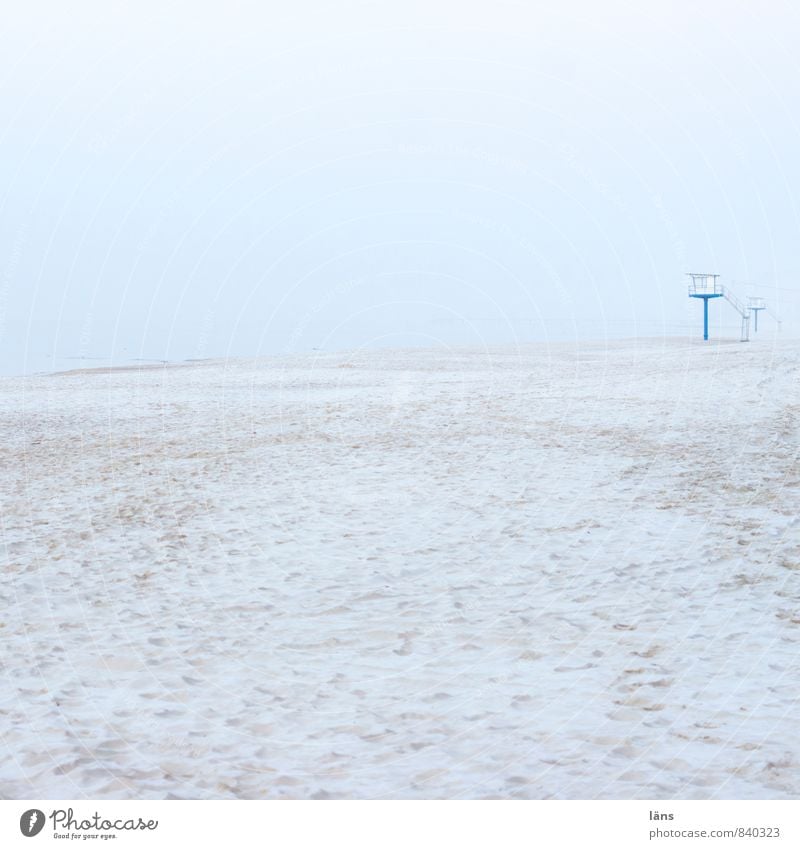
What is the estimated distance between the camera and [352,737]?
6.53 metres

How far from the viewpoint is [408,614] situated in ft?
30.3

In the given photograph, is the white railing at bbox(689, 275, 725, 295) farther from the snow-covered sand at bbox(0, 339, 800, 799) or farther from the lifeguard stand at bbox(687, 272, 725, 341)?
the snow-covered sand at bbox(0, 339, 800, 799)

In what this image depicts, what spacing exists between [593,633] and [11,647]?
17.5 feet

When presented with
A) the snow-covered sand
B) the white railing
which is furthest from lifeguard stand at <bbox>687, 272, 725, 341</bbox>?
the snow-covered sand
